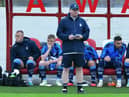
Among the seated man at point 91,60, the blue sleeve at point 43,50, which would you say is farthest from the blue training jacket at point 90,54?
the blue sleeve at point 43,50

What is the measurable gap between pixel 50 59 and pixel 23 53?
0.69 m

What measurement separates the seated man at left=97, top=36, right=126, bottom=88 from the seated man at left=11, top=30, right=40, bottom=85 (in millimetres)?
1625

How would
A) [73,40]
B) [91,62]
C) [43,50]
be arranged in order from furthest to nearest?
[43,50] → [91,62] → [73,40]

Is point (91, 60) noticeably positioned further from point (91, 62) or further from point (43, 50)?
point (43, 50)

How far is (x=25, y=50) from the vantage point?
13359 millimetres

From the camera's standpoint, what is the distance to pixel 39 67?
13.1 meters

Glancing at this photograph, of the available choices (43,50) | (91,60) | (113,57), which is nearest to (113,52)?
(113,57)

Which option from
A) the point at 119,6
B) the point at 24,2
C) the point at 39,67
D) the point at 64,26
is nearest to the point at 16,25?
the point at 24,2

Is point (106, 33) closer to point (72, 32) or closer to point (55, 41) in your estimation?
point (55, 41)

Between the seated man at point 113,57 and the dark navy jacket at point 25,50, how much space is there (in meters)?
1.61

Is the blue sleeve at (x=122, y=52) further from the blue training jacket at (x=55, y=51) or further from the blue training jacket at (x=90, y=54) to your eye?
the blue training jacket at (x=55, y=51)

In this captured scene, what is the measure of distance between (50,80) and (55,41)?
107 cm

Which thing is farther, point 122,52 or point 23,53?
point 23,53

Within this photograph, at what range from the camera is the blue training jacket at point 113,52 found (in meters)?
13.1
